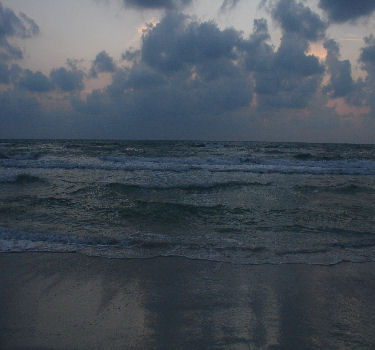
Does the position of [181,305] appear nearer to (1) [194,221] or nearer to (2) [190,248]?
(2) [190,248]

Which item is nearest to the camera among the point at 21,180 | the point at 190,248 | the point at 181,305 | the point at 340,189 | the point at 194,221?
the point at 181,305

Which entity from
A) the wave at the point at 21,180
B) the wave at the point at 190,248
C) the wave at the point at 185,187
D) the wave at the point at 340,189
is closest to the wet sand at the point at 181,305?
the wave at the point at 190,248

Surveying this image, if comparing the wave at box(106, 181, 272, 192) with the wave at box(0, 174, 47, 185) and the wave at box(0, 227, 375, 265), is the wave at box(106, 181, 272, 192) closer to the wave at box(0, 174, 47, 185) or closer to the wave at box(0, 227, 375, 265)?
the wave at box(0, 174, 47, 185)

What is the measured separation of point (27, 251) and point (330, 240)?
4710mm

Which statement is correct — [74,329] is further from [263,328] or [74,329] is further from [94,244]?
[94,244]

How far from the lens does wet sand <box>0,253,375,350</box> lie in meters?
2.13

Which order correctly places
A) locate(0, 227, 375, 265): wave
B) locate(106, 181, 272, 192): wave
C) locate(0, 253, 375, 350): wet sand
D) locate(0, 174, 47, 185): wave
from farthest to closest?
locate(0, 174, 47, 185): wave < locate(106, 181, 272, 192): wave < locate(0, 227, 375, 265): wave < locate(0, 253, 375, 350): wet sand

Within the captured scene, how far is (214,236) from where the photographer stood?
4703 millimetres

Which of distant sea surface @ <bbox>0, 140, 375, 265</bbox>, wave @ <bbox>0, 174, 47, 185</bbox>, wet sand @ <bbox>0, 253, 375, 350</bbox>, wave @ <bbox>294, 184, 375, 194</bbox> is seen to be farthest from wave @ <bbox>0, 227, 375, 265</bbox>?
wave @ <bbox>0, 174, 47, 185</bbox>

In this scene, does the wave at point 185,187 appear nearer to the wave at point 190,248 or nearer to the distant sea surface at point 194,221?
the distant sea surface at point 194,221

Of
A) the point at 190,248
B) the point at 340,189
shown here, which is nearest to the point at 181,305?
the point at 190,248

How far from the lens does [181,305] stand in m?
2.60

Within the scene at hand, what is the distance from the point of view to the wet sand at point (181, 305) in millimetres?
2133

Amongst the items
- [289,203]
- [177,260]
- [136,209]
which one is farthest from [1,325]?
[289,203]
